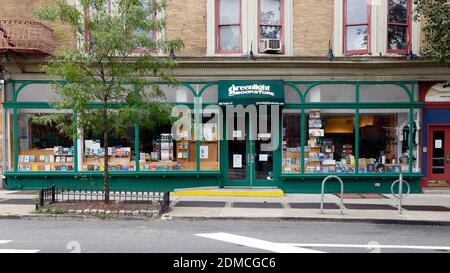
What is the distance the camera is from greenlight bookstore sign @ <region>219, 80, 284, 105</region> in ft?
48.1

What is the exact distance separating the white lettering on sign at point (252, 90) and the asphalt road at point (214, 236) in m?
5.47

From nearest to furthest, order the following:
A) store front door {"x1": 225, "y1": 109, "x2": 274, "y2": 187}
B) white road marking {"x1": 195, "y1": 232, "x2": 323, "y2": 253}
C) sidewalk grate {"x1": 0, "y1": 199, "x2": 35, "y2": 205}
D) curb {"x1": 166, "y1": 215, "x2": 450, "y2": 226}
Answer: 1. white road marking {"x1": 195, "y1": 232, "x2": 323, "y2": 253}
2. curb {"x1": 166, "y1": 215, "x2": 450, "y2": 226}
3. sidewalk grate {"x1": 0, "y1": 199, "x2": 35, "y2": 205}
4. store front door {"x1": 225, "y1": 109, "x2": 274, "y2": 187}

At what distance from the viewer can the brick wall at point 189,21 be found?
1510 cm

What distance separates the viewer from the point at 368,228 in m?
9.80

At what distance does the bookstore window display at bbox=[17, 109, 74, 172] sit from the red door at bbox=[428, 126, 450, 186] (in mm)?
12411

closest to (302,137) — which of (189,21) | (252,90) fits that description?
(252,90)

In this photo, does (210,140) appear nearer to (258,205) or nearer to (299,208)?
(258,205)

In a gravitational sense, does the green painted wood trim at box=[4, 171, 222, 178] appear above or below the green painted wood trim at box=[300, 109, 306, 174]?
below

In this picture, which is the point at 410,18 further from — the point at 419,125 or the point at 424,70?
the point at 419,125

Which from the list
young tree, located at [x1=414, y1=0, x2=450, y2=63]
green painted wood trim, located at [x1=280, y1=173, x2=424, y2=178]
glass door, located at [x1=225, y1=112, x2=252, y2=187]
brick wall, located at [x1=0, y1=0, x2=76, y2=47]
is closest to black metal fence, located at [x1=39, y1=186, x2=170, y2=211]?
glass door, located at [x1=225, y1=112, x2=252, y2=187]

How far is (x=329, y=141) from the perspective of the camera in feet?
50.4

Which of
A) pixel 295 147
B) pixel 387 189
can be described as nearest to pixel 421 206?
pixel 387 189

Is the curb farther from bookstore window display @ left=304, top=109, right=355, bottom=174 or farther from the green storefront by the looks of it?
bookstore window display @ left=304, top=109, right=355, bottom=174

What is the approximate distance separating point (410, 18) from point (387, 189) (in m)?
5.90
